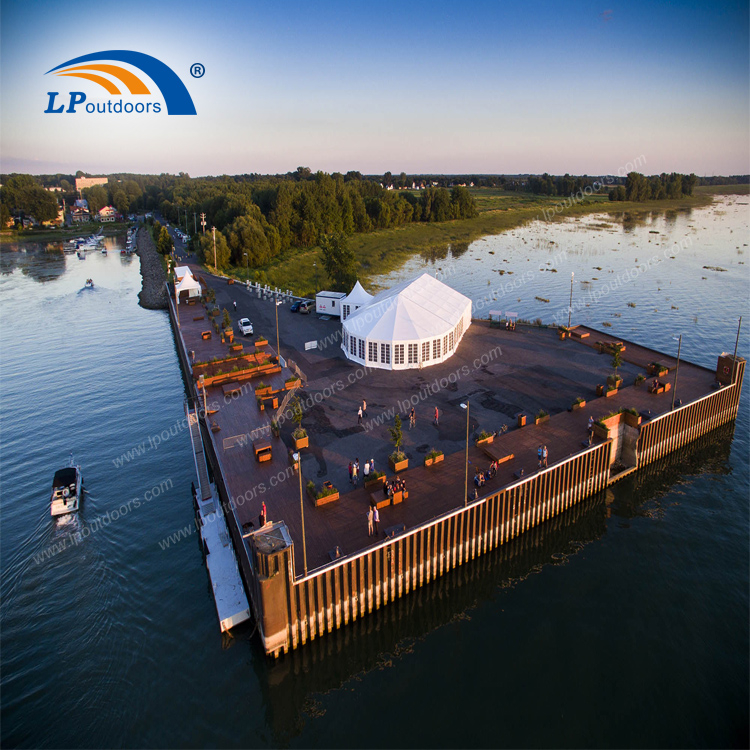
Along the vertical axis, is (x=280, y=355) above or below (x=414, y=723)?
above

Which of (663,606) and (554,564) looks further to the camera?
(554,564)

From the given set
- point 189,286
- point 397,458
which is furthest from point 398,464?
point 189,286

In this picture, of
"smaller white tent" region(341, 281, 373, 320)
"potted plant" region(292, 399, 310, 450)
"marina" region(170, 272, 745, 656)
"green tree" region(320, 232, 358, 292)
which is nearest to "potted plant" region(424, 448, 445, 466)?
"marina" region(170, 272, 745, 656)

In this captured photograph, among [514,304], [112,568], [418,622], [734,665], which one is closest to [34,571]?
[112,568]

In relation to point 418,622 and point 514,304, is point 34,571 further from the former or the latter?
point 514,304

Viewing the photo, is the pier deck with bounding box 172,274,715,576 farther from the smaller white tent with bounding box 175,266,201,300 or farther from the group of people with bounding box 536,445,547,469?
the smaller white tent with bounding box 175,266,201,300

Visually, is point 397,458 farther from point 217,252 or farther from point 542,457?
point 217,252
